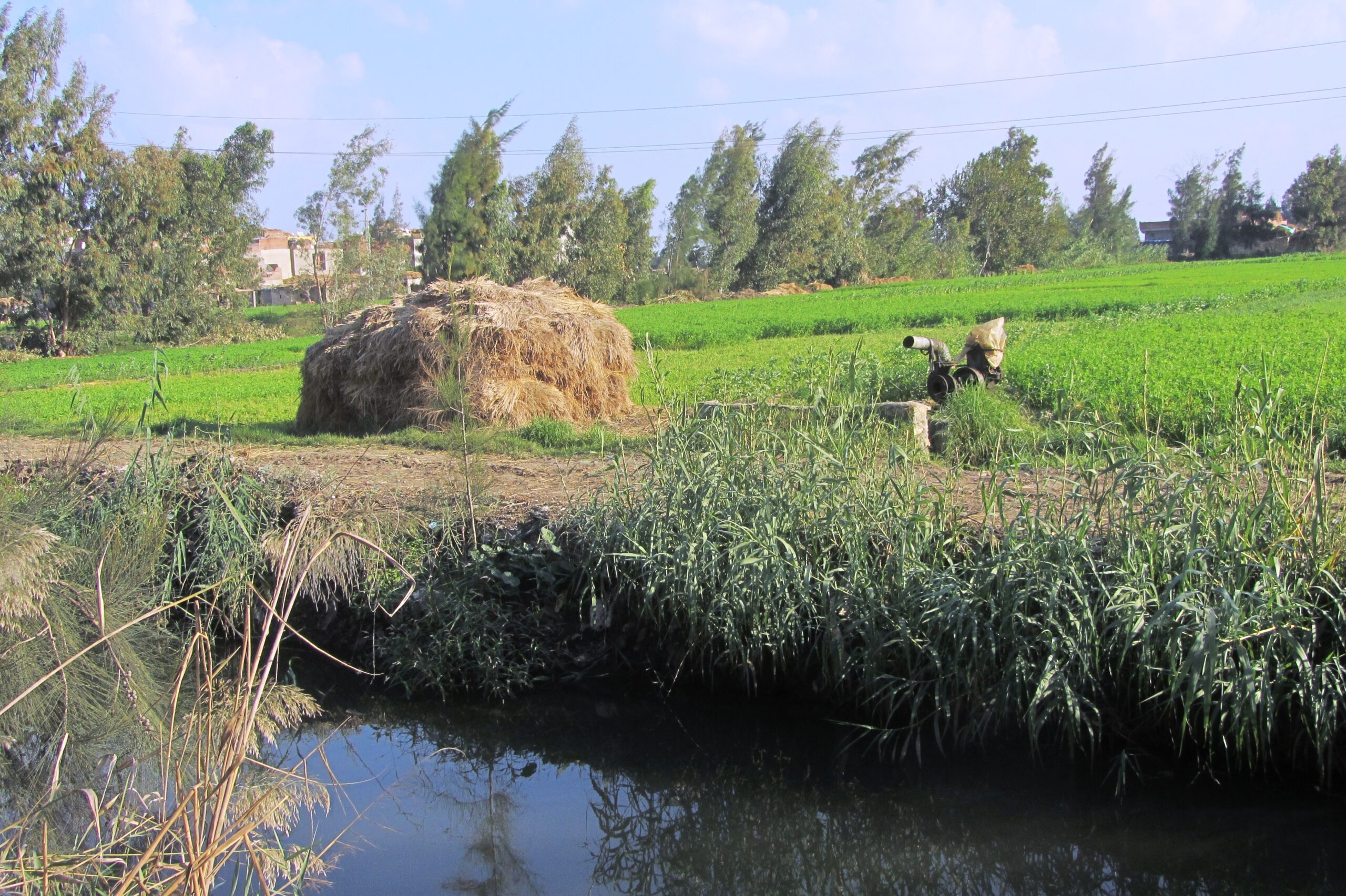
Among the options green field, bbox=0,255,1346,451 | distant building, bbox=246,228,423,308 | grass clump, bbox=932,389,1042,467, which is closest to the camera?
grass clump, bbox=932,389,1042,467

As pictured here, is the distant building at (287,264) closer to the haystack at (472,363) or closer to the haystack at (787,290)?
the haystack at (787,290)

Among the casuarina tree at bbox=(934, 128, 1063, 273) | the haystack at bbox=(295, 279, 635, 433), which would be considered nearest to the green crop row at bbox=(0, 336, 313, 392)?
the haystack at bbox=(295, 279, 635, 433)

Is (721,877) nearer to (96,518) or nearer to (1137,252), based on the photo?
(96,518)

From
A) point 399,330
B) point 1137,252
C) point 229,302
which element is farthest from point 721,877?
point 1137,252

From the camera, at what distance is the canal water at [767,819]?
416 centimetres

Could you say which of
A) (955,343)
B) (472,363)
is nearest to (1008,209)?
(955,343)

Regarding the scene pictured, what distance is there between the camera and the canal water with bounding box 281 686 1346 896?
4164mm

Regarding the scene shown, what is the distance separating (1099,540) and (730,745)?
210 cm

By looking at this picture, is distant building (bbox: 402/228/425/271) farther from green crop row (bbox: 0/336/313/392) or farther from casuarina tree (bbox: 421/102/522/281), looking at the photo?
green crop row (bbox: 0/336/313/392)

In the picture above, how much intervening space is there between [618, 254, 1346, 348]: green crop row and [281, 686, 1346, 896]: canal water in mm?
Answer: 11563

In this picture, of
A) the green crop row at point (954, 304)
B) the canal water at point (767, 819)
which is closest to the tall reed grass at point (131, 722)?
the canal water at point (767, 819)

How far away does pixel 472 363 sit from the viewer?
9703 mm

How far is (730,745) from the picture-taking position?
211 inches

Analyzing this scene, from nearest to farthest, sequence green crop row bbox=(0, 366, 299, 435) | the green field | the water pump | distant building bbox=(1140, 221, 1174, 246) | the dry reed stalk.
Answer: the dry reed stalk < the green field < the water pump < green crop row bbox=(0, 366, 299, 435) < distant building bbox=(1140, 221, 1174, 246)
